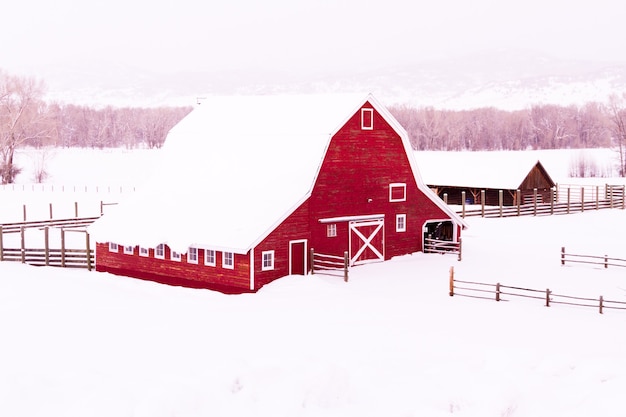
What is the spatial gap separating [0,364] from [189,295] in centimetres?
883

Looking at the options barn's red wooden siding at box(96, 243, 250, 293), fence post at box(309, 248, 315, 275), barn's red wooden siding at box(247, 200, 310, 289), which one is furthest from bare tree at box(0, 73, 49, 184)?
fence post at box(309, 248, 315, 275)

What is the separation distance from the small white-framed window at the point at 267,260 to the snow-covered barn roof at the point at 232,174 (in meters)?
0.87

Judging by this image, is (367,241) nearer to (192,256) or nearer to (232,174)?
(232,174)

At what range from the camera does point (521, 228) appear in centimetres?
4694

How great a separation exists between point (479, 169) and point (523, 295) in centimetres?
3383

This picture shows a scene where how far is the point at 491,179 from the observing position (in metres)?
57.5

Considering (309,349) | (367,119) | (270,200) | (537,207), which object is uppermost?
(367,119)

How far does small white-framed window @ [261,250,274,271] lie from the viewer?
2814cm

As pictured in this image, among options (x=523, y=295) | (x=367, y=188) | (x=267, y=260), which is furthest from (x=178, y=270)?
(x=523, y=295)

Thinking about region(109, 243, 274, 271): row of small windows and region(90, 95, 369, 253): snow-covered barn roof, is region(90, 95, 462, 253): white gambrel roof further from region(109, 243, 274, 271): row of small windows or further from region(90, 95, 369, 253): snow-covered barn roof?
region(109, 243, 274, 271): row of small windows

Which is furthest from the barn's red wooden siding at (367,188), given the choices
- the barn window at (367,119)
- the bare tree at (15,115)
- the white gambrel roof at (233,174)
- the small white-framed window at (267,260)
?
the bare tree at (15,115)

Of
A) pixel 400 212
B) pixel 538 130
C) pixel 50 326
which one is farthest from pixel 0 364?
pixel 538 130

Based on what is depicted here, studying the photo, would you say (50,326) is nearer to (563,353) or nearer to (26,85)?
(563,353)

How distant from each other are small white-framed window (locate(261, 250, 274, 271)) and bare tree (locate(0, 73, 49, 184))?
56534 millimetres
